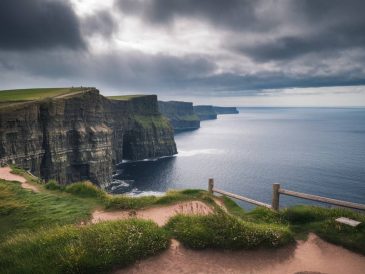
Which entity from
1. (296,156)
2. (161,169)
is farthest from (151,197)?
(296,156)

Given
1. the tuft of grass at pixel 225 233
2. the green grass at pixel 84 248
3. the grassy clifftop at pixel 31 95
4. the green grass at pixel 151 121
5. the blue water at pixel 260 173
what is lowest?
the blue water at pixel 260 173

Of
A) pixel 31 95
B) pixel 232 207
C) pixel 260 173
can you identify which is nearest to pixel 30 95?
pixel 31 95

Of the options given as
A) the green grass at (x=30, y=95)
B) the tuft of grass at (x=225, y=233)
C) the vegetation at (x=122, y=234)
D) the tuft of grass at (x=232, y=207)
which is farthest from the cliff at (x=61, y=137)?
the tuft of grass at (x=225, y=233)

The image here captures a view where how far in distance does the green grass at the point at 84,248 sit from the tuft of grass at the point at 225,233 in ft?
3.20

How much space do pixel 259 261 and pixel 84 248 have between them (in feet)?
21.6

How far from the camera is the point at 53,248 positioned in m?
10.6

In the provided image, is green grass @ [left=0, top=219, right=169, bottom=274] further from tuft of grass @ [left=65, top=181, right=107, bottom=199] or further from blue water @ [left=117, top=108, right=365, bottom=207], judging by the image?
blue water @ [left=117, top=108, right=365, bottom=207]

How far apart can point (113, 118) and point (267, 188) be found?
78.8m

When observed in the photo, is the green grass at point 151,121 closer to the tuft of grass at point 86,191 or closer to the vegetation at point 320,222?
the tuft of grass at point 86,191

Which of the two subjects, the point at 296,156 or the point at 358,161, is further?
the point at 296,156

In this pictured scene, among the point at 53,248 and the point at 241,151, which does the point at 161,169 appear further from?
the point at 53,248

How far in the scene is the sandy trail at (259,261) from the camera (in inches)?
414

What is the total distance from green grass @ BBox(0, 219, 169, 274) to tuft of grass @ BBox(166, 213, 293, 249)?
97 centimetres

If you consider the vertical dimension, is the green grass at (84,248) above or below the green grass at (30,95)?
below
